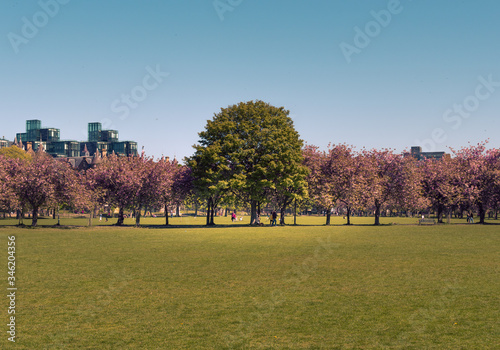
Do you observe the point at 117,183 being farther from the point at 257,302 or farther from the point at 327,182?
the point at 257,302

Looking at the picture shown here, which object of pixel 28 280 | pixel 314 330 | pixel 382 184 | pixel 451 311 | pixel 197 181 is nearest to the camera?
pixel 314 330

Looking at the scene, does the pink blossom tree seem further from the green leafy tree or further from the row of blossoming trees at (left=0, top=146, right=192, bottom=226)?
the green leafy tree

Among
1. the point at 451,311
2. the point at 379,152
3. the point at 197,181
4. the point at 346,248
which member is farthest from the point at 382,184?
the point at 451,311

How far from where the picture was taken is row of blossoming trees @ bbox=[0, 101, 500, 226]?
198 ft

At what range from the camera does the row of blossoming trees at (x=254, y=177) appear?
6031 centimetres

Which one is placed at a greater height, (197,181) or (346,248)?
(197,181)

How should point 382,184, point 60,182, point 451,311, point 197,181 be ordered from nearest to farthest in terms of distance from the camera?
1. point 451,311
2. point 60,182
3. point 197,181
4. point 382,184

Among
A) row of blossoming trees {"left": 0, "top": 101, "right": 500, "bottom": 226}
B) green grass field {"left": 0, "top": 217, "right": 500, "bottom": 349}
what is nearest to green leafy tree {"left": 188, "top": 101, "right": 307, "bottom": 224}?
Answer: row of blossoming trees {"left": 0, "top": 101, "right": 500, "bottom": 226}

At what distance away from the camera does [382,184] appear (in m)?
74.0

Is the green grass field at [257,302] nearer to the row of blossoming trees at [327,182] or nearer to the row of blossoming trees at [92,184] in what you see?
the row of blossoming trees at [92,184]

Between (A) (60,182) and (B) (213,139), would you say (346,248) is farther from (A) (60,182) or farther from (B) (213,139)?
(A) (60,182)

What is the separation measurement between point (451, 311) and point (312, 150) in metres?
62.9

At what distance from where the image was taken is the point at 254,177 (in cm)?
6328

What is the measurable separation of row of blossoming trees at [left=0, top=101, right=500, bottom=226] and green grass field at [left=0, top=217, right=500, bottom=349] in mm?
36917
